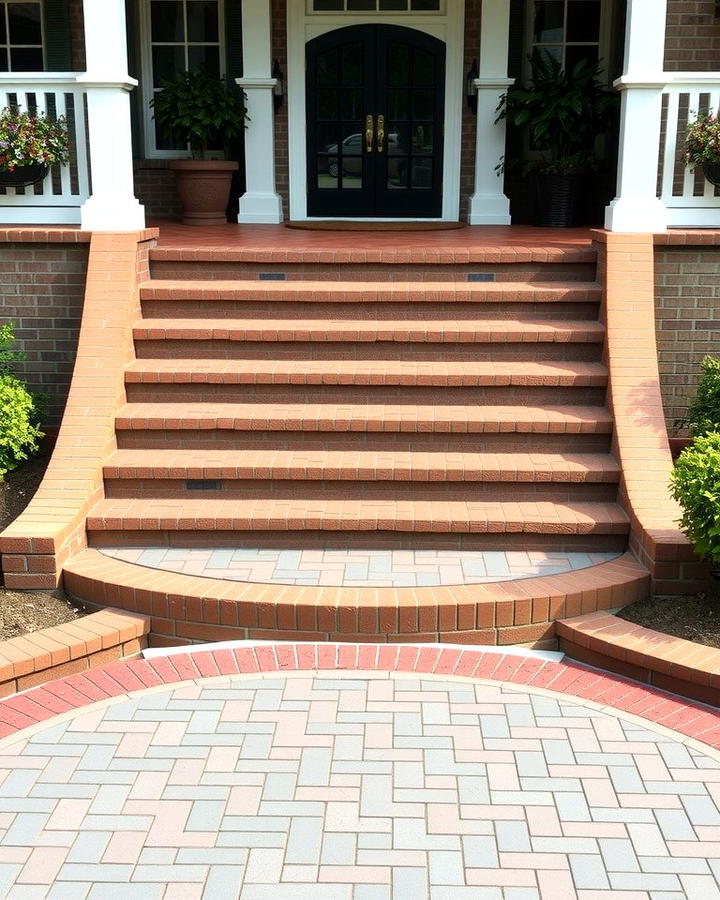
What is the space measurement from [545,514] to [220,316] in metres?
2.59

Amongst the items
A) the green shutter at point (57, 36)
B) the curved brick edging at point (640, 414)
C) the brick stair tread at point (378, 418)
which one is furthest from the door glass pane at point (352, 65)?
the brick stair tread at point (378, 418)

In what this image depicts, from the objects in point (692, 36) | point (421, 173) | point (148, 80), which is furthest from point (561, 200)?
point (148, 80)

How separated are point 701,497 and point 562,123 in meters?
5.83

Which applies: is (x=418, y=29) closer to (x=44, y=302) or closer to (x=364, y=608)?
(x=44, y=302)

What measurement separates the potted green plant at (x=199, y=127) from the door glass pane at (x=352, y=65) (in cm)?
114

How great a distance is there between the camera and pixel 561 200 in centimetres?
983

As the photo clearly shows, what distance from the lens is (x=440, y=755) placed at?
408cm

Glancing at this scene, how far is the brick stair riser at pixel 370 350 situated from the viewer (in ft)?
21.9

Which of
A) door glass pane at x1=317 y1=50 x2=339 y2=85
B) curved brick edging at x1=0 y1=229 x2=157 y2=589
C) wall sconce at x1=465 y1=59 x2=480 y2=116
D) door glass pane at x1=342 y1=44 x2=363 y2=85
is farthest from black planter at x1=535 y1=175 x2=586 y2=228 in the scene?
curved brick edging at x1=0 y1=229 x2=157 y2=589

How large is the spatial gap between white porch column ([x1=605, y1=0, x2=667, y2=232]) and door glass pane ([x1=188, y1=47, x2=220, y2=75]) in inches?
200

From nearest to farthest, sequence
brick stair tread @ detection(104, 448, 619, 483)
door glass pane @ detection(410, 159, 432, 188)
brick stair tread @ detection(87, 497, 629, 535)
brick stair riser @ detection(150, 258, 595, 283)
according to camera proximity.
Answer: brick stair tread @ detection(87, 497, 629, 535), brick stair tread @ detection(104, 448, 619, 483), brick stair riser @ detection(150, 258, 595, 283), door glass pane @ detection(410, 159, 432, 188)

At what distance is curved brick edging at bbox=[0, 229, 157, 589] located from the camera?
533 cm

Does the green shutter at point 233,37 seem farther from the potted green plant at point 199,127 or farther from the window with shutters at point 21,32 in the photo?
the window with shutters at point 21,32

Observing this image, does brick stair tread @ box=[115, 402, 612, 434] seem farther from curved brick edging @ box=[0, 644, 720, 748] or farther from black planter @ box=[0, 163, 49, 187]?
black planter @ box=[0, 163, 49, 187]
